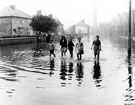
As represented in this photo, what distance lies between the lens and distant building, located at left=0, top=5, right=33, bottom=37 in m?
72.1

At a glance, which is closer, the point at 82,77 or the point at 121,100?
the point at 121,100

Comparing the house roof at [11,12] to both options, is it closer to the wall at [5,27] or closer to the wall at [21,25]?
the wall at [21,25]

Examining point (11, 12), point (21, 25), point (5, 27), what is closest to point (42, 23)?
point (5, 27)

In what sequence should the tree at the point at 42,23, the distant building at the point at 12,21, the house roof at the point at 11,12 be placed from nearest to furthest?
the tree at the point at 42,23
the distant building at the point at 12,21
the house roof at the point at 11,12

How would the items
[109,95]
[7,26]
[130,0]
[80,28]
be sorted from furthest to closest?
[80,28]
[7,26]
[130,0]
[109,95]

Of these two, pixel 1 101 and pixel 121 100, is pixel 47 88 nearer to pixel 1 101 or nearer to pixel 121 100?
pixel 1 101

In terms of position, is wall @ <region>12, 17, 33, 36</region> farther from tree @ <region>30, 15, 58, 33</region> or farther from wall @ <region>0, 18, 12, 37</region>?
tree @ <region>30, 15, 58, 33</region>

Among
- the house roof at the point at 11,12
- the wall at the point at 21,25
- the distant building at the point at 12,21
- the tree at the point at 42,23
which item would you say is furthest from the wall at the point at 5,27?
the tree at the point at 42,23

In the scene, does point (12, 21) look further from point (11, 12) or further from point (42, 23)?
point (42, 23)

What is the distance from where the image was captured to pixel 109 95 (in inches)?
381

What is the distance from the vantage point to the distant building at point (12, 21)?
72.1 meters

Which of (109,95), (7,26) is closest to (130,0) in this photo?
(109,95)

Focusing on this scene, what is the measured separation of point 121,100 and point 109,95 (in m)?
0.86

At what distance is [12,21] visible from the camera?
71812mm
